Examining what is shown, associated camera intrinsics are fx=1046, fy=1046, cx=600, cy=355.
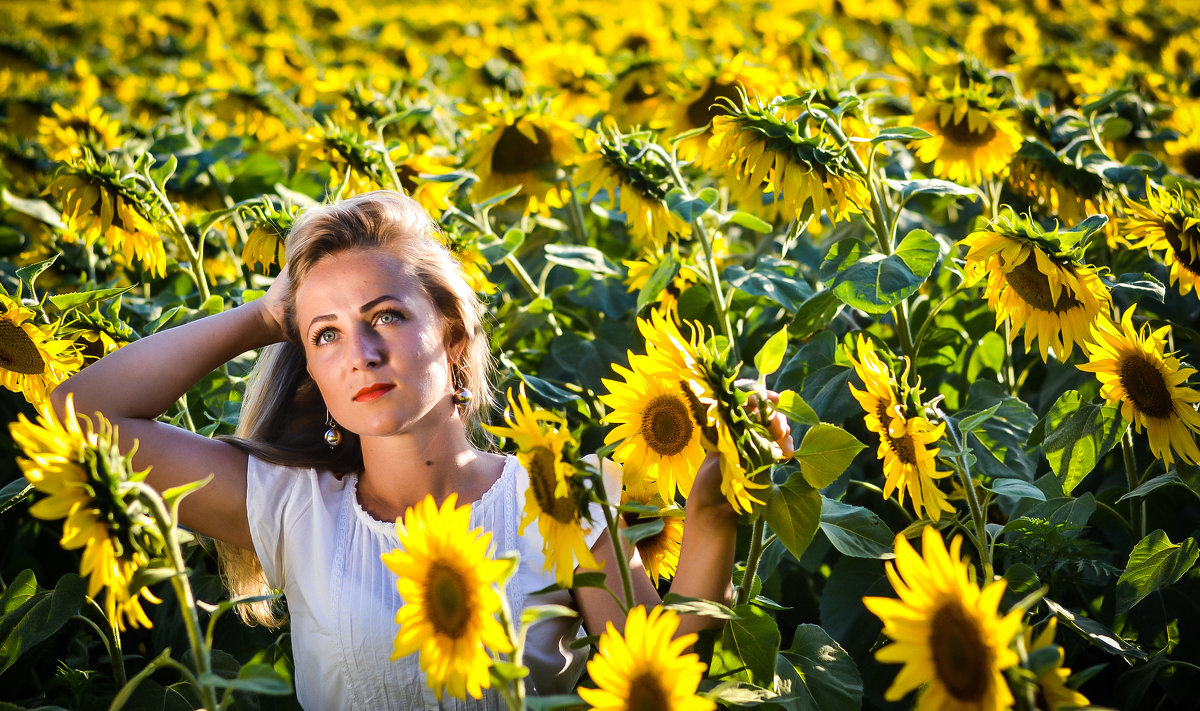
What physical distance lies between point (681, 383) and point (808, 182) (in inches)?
22.8

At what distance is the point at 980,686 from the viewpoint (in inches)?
37.8

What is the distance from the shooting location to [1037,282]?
1.61 m

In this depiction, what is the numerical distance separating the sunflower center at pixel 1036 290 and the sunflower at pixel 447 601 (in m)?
Answer: 0.97

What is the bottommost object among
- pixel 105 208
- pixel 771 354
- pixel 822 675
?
pixel 822 675

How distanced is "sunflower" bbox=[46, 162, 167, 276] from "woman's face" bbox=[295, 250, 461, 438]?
55 cm

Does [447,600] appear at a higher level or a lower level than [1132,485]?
higher

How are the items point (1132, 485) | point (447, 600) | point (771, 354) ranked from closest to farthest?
point (447, 600)
point (771, 354)
point (1132, 485)

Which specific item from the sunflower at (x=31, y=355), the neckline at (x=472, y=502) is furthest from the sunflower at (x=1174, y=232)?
the sunflower at (x=31, y=355)

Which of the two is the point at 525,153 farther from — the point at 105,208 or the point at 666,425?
the point at 666,425

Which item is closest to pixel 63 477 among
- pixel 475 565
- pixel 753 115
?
pixel 475 565

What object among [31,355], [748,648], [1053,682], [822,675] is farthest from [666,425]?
[31,355]

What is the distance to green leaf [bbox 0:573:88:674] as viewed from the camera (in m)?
1.47

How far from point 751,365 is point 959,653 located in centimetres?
127

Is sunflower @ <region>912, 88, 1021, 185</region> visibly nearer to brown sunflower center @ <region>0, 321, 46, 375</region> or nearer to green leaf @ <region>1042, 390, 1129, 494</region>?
green leaf @ <region>1042, 390, 1129, 494</region>
